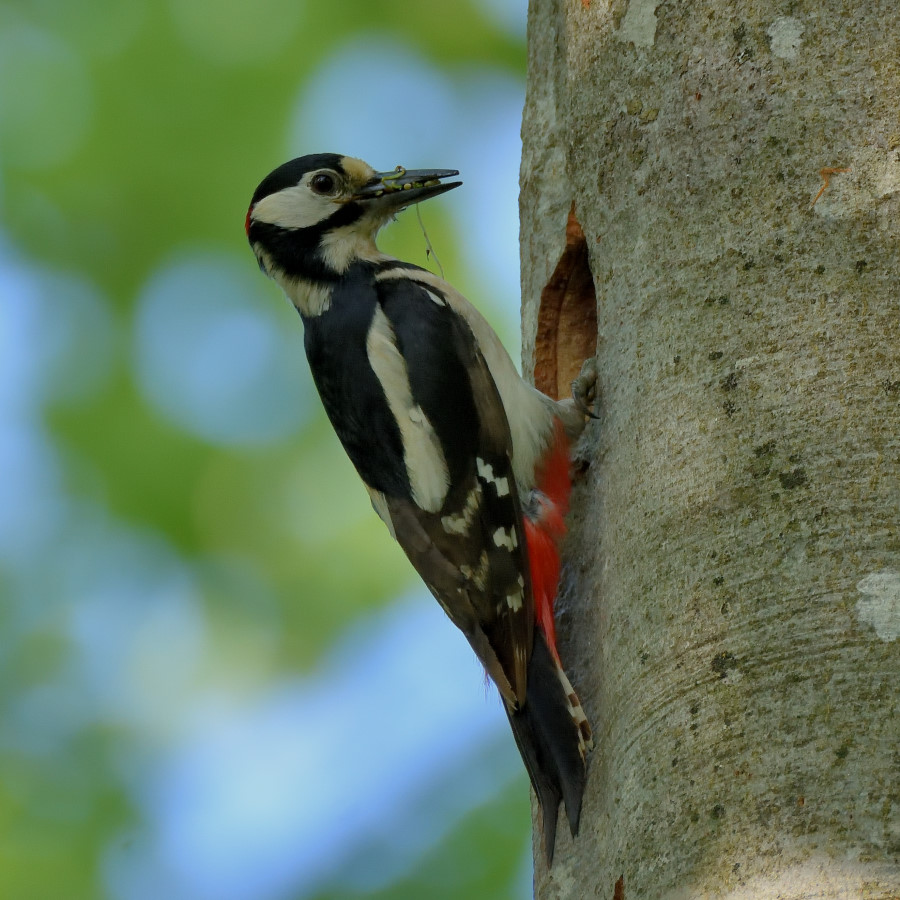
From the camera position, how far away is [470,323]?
3.13 meters

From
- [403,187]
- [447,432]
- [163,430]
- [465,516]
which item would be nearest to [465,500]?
[465,516]

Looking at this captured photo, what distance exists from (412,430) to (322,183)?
873 mm

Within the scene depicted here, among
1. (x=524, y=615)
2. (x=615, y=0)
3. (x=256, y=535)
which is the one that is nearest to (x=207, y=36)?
(x=256, y=535)

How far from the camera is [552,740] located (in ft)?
7.47

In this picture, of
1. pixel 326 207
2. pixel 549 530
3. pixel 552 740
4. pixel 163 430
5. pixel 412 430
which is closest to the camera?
pixel 552 740

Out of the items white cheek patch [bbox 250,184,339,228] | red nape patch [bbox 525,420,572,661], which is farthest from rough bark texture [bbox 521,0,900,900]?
white cheek patch [bbox 250,184,339,228]

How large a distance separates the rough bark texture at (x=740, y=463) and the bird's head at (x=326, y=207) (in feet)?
3.02

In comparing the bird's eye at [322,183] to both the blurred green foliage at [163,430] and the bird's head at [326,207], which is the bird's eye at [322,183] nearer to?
the bird's head at [326,207]

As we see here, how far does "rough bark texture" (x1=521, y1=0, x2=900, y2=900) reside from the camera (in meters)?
1.74

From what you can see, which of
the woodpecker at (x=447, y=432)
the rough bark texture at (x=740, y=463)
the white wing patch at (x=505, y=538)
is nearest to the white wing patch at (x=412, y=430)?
the woodpecker at (x=447, y=432)

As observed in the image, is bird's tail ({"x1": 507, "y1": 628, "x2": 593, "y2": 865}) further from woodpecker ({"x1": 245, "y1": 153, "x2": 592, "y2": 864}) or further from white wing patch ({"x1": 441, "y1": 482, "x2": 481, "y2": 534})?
white wing patch ({"x1": 441, "y1": 482, "x2": 481, "y2": 534})

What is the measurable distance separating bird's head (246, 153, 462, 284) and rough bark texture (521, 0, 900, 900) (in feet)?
3.02

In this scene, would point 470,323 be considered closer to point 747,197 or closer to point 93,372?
point 747,197

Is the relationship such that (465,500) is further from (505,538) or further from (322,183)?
(322,183)
